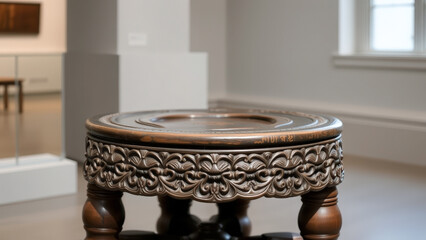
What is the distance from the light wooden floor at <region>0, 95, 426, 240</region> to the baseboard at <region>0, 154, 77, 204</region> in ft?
0.21

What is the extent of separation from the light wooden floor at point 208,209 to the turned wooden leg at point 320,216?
1325 mm

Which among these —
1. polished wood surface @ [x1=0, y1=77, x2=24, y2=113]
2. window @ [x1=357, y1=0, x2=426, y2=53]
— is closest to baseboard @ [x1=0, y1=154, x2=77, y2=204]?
polished wood surface @ [x1=0, y1=77, x2=24, y2=113]

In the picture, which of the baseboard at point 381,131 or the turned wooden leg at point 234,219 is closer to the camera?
the turned wooden leg at point 234,219

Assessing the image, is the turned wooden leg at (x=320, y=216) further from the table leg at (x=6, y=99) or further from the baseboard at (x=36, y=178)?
the baseboard at (x=36, y=178)

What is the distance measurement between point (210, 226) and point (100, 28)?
3.37 m

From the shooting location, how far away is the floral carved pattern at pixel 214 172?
1.90 m

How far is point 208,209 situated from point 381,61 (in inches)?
112

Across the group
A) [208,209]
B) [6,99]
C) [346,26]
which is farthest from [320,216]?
[346,26]

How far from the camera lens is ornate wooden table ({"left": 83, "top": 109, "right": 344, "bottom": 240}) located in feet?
6.22

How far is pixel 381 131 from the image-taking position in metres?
6.04

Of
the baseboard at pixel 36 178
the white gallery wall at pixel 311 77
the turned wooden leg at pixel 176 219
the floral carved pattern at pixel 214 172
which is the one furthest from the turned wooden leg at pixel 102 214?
the white gallery wall at pixel 311 77

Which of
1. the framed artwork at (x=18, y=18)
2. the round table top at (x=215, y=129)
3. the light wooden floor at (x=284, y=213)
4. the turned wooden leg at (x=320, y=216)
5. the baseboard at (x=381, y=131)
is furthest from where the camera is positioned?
the framed artwork at (x=18, y=18)

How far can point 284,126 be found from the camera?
84.4 inches

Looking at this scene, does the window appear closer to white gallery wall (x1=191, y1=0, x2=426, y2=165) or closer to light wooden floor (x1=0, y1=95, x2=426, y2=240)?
white gallery wall (x1=191, y1=0, x2=426, y2=165)
